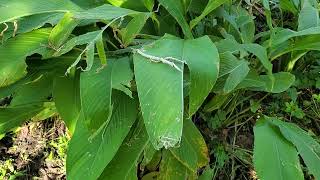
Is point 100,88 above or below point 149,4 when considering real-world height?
below

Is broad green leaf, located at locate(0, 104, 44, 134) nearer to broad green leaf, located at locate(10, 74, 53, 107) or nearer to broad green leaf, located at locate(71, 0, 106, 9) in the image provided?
broad green leaf, located at locate(10, 74, 53, 107)

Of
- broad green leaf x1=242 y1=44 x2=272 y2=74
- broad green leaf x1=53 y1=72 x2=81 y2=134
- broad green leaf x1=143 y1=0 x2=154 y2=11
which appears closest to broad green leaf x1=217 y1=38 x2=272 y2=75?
broad green leaf x1=242 y1=44 x2=272 y2=74

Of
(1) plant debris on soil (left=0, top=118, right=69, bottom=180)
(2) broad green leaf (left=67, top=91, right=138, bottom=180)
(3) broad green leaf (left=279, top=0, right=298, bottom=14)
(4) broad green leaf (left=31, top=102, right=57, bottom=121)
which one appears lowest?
(1) plant debris on soil (left=0, top=118, right=69, bottom=180)

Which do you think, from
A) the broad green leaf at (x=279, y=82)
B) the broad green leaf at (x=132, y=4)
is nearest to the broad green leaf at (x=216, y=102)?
the broad green leaf at (x=279, y=82)

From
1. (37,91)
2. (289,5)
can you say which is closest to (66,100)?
(37,91)

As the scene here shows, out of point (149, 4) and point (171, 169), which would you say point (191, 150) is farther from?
point (149, 4)

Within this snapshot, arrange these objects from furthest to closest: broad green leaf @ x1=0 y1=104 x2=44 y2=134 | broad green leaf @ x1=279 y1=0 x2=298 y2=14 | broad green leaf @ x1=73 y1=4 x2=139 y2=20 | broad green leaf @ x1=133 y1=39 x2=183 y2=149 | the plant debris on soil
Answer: the plant debris on soil < broad green leaf @ x1=279 y1=0 x2=298 y2=14 < broad green leaf @ x1=0 y1=104 x2=44 y2=134 < broad green leaf @ x1=73 y1=4 x2=139 y2=20 < broad green leaf @ x1=133 y1=39 x2=183 y2=149
